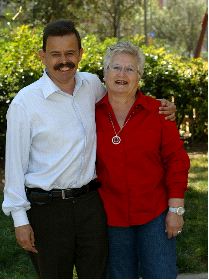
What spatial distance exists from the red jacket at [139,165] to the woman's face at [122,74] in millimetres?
112

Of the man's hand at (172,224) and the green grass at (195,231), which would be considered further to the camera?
the green grass at (195,231)

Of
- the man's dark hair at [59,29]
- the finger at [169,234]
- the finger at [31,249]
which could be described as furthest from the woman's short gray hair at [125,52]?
the finger at [31,249]

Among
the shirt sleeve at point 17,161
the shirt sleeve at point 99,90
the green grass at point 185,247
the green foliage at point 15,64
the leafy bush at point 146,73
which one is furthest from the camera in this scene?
the leafy bush at point 146,73

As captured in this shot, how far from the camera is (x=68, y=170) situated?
10.1ft

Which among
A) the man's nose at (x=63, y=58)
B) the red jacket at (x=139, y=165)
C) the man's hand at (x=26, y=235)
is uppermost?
the man's nose at (x=63, y=58)

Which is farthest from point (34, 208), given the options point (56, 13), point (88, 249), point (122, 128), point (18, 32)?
point (56, 13)

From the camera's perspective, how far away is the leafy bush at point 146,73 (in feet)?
27.0

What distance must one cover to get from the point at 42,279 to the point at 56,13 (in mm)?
20471

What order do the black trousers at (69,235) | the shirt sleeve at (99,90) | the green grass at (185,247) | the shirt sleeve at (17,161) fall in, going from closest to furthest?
the shirt sleeve at (17,161), the black trousers at (69,235), the shirt sleeve at (99,90), the green grass at (185,247)

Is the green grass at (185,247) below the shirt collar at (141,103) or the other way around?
below

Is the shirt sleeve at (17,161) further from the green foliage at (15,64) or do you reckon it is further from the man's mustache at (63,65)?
the green foliage at (15,64)

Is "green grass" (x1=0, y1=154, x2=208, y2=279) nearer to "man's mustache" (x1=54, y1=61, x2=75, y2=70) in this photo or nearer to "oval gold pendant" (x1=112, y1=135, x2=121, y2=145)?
"oval gold pendant" (x1=112, y1=135, x2=121, y2=145)

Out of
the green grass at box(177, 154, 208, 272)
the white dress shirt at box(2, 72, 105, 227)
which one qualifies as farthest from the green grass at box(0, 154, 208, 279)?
the white dress shirt at box(2, 72, 105, 227)

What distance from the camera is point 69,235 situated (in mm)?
3135
